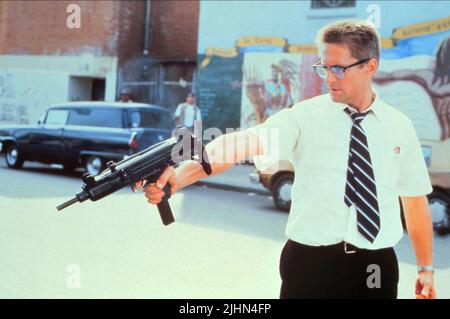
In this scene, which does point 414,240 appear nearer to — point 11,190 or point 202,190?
point 11,190

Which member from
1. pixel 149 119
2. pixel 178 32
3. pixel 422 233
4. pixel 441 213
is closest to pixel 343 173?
pixel 422 233

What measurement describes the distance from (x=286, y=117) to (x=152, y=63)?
12.5 m

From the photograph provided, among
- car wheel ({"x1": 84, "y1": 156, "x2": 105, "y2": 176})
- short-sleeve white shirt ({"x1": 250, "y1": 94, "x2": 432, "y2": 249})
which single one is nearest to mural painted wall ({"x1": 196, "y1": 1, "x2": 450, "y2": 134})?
car wheel ({"x1": 84, "y1": 156, "x2": 105, "y2": 176})

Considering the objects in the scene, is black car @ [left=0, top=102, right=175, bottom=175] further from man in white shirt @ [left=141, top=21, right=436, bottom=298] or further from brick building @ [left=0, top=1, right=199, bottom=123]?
man in white shirt @ [left=141, top=21, right=436, bottom=298]

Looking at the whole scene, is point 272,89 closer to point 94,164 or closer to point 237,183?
point 237,183

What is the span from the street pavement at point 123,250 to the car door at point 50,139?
14cm

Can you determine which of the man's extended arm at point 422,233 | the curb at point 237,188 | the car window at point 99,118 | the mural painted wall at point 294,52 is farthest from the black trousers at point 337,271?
the curb at point 237,188

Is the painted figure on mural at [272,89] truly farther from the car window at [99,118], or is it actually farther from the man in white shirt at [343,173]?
the man in white shirt at [343,173]

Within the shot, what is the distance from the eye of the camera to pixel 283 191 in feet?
24.7

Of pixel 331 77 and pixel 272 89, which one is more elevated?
pixel 331 77

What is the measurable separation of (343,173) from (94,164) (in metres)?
3.63

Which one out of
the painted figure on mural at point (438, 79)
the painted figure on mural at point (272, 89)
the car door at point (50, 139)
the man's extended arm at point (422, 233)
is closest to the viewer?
the man's extended arm at point (422, 233)

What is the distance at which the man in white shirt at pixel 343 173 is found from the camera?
2020 millimetres

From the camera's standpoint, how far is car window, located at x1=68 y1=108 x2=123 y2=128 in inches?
229
